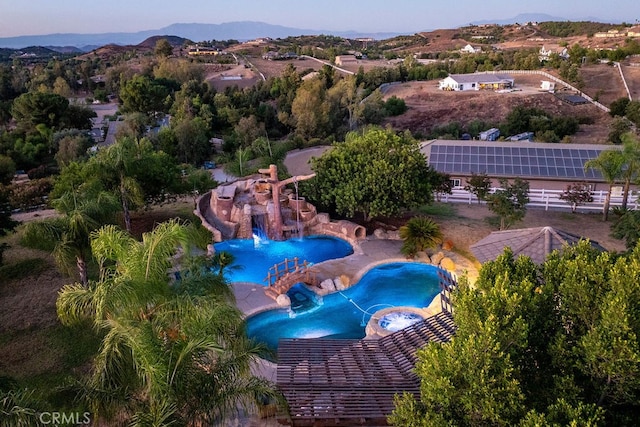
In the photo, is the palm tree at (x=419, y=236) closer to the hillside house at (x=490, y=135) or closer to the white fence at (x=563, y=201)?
the white fence at (x=563, y=201)

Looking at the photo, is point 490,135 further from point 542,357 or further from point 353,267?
point 542,357

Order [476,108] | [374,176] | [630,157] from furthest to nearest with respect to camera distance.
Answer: [476,108] → [630,157] → [374,176]

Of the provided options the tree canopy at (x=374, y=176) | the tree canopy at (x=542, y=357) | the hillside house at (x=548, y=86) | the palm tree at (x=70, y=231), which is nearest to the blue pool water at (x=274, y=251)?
the tree canopy at (x=374, y=176)

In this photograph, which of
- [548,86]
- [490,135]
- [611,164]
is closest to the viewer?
[611,164]

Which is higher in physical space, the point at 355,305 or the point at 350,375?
the point at 350,375

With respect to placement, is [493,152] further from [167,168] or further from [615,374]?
[615,374]


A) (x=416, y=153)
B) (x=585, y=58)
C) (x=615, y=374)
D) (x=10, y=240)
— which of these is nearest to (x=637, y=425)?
(x=615, y=374)

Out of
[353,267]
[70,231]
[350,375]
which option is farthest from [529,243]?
[70,231]
